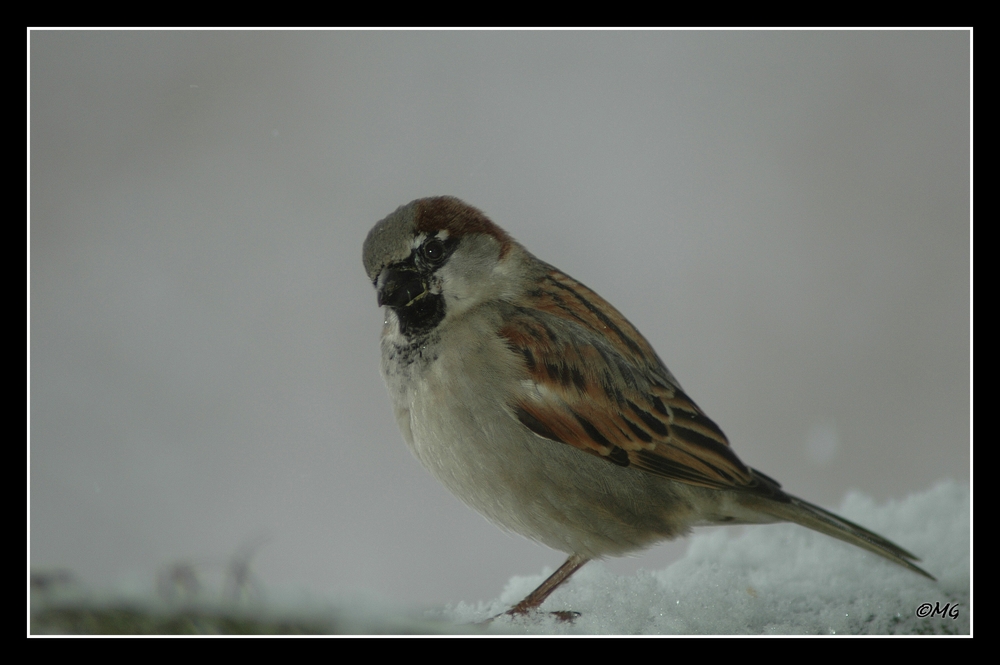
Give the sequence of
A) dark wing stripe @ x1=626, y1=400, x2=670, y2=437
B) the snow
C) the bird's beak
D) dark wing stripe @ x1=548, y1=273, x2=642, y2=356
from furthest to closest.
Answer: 1. dark wing stripe @ x1=548, y1=273, x2=642, y2=356
2. dark wing stripe @ x1=626, y1=400, x2=670, y2=437
3. the bird's beak
4. the snow

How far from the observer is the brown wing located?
2182 millimetres

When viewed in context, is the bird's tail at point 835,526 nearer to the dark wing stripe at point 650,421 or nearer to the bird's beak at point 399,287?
the dark wing stripe at point 650,421

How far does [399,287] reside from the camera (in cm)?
214

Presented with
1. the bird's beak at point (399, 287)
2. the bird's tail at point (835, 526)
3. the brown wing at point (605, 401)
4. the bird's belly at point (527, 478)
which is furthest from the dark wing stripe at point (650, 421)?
the bird's beak at point (399, 287)

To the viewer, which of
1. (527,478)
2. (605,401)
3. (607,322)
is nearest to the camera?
(527,478)

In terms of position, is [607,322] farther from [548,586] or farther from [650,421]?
[548,586]

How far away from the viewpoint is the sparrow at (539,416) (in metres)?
2.14

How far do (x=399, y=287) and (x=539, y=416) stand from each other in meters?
0.50

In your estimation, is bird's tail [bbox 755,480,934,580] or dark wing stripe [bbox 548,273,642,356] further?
dark wing stripe [bbox 548,273,642,356]

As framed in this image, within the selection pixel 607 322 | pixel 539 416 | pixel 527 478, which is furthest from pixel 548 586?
pixel 607 322

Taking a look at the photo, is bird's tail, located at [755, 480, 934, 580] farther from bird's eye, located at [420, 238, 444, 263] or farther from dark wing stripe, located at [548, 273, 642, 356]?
bird's eye, located at [420, 238, 444, 263]

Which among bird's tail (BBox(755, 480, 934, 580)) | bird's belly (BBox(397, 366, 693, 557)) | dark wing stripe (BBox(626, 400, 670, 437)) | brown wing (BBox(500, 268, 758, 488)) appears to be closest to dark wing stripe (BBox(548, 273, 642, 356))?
brown wing (BBox(500, 268, 758, 488))

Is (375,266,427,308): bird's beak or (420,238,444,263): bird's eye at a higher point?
(420,238,444,263): bird's eye
